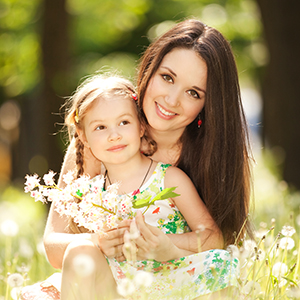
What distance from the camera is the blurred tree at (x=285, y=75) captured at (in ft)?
25.7

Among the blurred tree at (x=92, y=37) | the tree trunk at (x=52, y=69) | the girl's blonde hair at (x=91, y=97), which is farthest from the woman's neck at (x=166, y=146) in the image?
the blurred tree at (x=92, y=37)

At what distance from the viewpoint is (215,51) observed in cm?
306

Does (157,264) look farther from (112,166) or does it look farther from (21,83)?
(21,83)

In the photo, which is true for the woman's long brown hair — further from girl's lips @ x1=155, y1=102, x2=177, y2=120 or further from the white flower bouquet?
the white flower bouquet

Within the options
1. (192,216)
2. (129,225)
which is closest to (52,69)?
(192,216)

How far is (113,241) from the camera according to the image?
2553 millimetres

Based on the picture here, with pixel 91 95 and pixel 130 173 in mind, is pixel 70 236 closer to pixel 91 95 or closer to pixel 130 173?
pixel 130 173

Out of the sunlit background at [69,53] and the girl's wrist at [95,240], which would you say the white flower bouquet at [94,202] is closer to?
the girl's wrist at [95,240]

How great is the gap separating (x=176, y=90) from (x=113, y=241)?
3.53 ft

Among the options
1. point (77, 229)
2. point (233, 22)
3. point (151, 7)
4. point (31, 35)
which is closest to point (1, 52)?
point (31, 35)

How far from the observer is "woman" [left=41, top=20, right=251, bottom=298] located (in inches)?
120

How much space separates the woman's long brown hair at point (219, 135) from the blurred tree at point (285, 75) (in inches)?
200

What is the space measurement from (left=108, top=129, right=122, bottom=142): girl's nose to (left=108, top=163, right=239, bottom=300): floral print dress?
360 mm

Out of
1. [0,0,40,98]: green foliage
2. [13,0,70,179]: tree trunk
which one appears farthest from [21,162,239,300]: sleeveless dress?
[0,0,40,98]: green foliage
